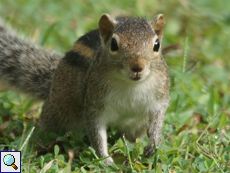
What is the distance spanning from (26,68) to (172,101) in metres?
1.67

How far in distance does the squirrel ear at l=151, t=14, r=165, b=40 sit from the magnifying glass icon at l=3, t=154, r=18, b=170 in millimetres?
1605

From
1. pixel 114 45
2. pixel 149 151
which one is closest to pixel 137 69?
pixel 114 45

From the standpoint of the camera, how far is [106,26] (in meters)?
3.81

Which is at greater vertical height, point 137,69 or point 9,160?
point 137,69

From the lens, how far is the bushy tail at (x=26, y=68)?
471 centimetres

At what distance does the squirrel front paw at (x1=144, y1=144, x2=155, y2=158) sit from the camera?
12.7ft

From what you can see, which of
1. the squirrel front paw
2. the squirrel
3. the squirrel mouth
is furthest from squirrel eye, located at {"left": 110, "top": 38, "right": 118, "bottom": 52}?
the squirrel front paw

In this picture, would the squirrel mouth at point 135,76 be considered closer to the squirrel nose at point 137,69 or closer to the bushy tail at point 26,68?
the squirrel nose at point 137,69

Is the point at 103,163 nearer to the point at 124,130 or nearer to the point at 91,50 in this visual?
the point at 124,130

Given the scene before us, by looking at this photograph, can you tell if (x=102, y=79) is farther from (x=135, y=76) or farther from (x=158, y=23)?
(x=158, y=23)

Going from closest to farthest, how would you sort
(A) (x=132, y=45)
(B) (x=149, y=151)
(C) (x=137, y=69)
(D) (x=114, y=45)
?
(C) (x=137, y=69)
(A) (x=132, y=45)
(D) (x=114, y=45)
(B) (x=149, y=151)

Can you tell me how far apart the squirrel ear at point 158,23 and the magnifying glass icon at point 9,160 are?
1605 mm

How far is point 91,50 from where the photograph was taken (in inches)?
169

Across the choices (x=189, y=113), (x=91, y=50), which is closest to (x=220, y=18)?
(x=189, y=113)
